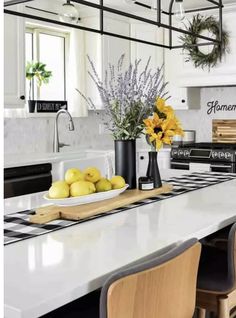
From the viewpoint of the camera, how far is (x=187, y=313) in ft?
4.94

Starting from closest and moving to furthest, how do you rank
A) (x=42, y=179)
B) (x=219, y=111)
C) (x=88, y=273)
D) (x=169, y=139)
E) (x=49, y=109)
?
(x=88, y=273) → (x=169, y=139) → (x=42, y=179) → (x=49, y=109) → (x=219, y=111)

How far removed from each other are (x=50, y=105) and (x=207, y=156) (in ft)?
5.52

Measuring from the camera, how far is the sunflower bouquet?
2.40m

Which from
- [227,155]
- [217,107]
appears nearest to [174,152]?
[227,155]

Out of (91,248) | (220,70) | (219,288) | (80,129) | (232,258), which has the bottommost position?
(219,288)

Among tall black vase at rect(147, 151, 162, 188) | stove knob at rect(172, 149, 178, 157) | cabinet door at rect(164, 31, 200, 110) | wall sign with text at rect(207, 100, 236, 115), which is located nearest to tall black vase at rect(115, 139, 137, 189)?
tall black vase at rect(147, 151, 162, 188)

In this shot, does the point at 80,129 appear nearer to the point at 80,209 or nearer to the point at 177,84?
the point at 177,84

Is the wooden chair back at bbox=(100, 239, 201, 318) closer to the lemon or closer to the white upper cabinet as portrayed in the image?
the lemon

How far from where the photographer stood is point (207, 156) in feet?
15.5

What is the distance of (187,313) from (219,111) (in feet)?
13.3

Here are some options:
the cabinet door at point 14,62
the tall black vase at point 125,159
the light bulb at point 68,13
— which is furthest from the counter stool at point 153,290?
the cabinet door at point 14,62

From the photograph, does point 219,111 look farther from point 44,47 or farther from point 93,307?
point 93,307

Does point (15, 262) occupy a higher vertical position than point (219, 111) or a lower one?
lower

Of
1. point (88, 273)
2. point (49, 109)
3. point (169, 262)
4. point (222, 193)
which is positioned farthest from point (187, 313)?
point (49, 109)
